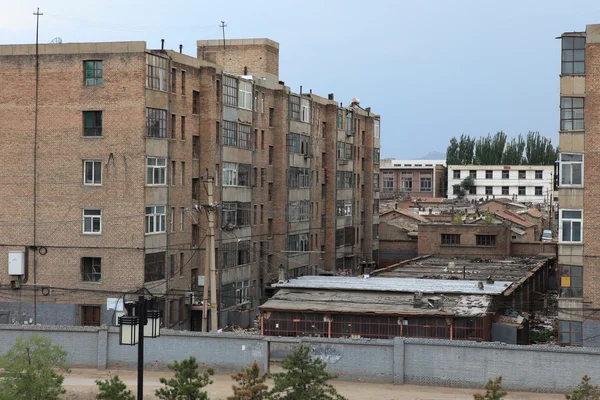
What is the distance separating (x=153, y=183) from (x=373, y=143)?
3965 cm

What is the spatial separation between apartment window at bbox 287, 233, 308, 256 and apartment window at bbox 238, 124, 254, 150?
29.0ft

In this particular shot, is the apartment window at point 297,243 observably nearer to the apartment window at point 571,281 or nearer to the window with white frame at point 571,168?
the apartment window at point 571,281

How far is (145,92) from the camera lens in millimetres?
45406

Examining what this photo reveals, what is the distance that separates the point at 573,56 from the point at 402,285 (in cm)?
1505

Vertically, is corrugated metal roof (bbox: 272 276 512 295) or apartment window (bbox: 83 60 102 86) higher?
apartment window (bbox: 83 60 102 86)

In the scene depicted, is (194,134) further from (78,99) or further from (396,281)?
(396,281)

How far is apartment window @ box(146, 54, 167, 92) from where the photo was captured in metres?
45.6

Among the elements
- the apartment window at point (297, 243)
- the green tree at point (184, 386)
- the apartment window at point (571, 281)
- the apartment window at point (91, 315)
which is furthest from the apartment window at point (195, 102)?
the green tree at point (184, 386)

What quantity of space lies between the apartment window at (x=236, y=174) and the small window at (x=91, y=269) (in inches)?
391

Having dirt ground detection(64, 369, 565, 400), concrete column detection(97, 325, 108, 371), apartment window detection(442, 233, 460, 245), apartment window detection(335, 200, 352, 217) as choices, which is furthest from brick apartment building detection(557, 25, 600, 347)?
apartment window detection(442, 233, 460, 245)

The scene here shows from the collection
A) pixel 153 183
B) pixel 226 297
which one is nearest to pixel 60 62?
pixel 153 183

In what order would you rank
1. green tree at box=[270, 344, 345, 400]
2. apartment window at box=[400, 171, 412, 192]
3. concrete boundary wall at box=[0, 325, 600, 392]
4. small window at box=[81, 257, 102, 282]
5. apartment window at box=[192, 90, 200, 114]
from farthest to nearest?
apartment window at box=[400, 171, 412, 192], apartment window at box=[192, 90, 200, 114], small window at box=[81, 257, 102, 282], concrete boundary wall at box=[0, 325, 600, 392], green tree at box=[270, 344, 345, 400]

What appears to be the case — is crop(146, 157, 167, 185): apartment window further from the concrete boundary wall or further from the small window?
the concrete boundary wall

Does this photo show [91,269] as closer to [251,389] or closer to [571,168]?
[571,168]
